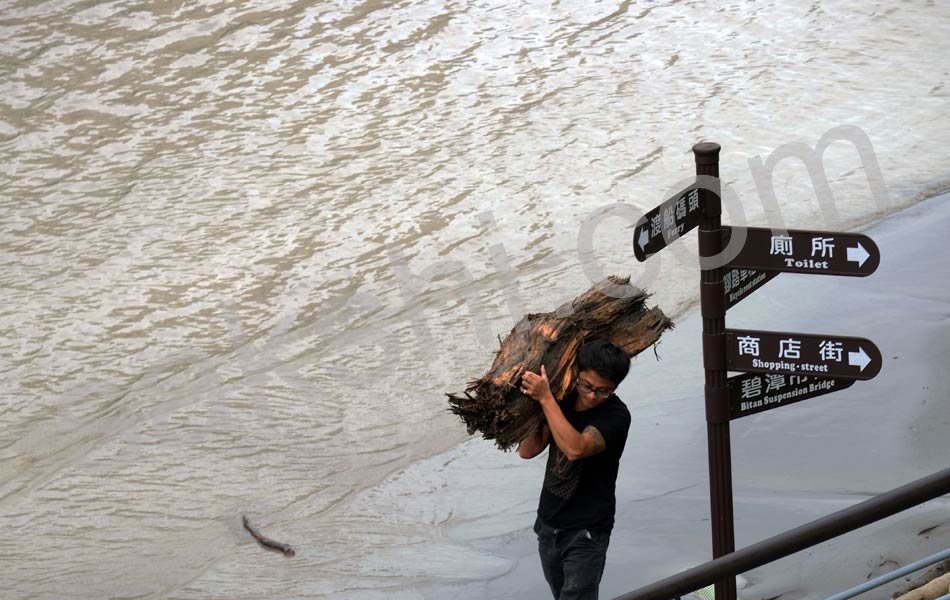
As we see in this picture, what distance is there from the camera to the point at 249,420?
7.98 metres

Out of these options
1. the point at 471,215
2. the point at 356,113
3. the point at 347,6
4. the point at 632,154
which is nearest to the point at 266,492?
the point at 471,215

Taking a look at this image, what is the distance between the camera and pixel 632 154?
36.6 feet

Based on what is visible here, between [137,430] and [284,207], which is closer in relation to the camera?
[137,430]

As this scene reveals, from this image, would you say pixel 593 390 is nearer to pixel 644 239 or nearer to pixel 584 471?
pixel 584 471

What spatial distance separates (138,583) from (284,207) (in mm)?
5133

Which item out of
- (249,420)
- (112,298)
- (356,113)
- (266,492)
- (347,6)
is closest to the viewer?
(266,492)

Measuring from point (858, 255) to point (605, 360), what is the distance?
2.96ft

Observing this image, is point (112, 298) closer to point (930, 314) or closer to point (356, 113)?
point (356, 113)

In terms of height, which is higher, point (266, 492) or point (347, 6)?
point (347, 6)

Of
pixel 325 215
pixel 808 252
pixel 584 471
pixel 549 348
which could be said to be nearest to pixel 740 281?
pixel 808 252

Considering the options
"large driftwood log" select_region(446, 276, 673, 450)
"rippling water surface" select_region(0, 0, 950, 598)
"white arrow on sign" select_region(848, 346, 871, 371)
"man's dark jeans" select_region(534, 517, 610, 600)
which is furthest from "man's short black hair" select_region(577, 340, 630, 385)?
"rippling water surface" select_region(0, 0, 950, 598)

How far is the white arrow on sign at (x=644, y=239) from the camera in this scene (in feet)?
14.2

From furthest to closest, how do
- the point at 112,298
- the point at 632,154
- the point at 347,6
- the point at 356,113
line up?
the point at 347,6, the point at 356,113, the point at 632,154, the point at 112,298

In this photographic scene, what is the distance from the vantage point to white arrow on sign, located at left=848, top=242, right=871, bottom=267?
3906 mm
